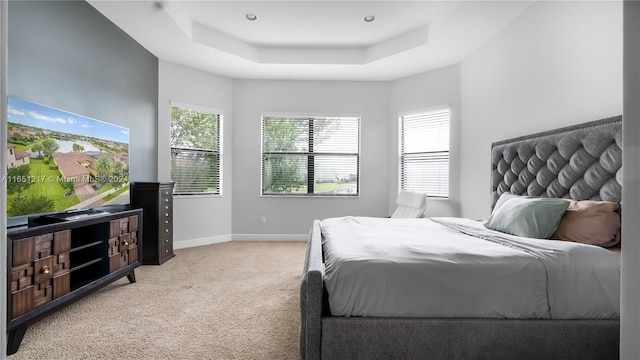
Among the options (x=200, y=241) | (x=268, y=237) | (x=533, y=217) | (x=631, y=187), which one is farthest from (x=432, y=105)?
(x=631, y=187)

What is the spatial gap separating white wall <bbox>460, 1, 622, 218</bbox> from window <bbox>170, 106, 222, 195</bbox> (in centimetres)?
369

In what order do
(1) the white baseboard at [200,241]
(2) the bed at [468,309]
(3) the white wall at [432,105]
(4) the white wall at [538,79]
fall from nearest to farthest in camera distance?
(2) the bed at [468,309], (4) the white wall at [538,79], (3) the white wall at [432,105], (1) the white baseboard at [200,241]

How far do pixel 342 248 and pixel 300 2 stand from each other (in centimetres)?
270

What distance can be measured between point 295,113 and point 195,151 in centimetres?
168

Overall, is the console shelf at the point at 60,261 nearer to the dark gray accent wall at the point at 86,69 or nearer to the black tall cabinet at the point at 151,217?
the black tall cabinet at the point at 151,217

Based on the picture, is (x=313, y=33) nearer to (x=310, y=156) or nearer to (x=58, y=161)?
(x=310, y=156)

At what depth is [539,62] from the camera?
284 centimetres

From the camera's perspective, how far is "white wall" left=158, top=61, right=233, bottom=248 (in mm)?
4395

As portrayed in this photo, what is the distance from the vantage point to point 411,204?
4398 mm

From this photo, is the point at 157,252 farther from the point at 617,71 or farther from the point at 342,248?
the point at 617,71

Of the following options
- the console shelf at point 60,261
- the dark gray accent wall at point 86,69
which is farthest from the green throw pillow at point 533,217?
the dark gray accent wall at point 86,69

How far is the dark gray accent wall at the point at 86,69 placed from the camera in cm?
236

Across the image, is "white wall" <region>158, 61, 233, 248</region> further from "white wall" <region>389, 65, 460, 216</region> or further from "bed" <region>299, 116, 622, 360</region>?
"bed" <region>299, 116, 622, 360</region>

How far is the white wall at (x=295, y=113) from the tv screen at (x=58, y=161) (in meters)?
2.01
